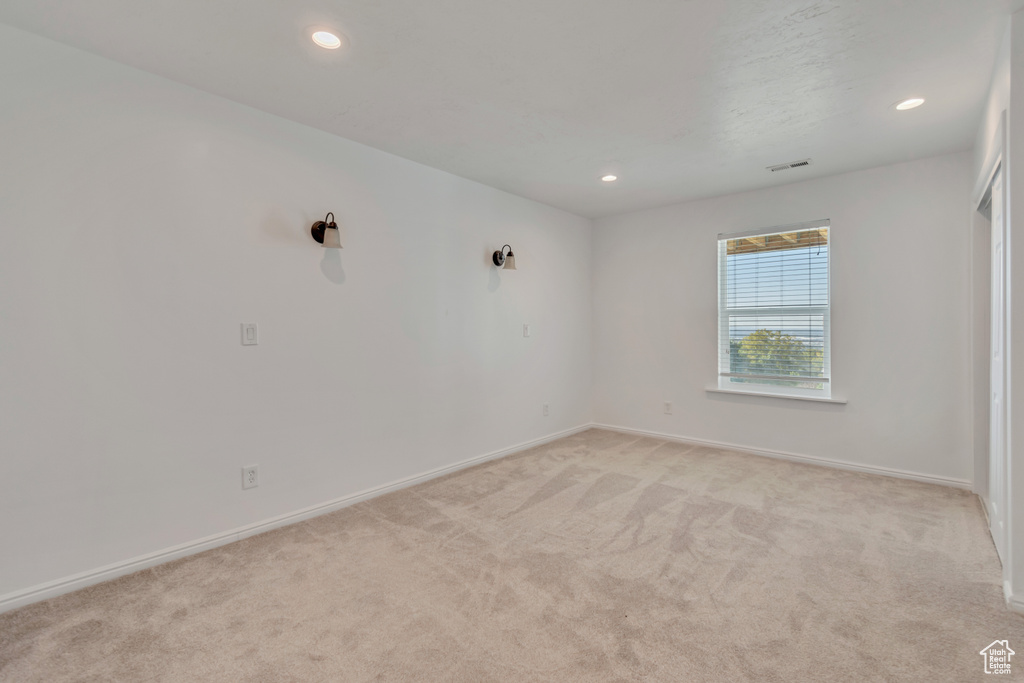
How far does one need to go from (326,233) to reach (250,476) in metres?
1.50

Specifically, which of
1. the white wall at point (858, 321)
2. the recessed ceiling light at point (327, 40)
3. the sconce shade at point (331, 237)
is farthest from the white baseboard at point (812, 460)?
the recessed ceiling light at point (327, 40)

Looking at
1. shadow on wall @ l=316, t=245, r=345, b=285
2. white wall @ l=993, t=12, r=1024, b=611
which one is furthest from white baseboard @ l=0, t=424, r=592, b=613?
white wall @ l=993, t=12, r=1024, b=611

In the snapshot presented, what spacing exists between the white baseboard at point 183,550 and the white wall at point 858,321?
2682 mm

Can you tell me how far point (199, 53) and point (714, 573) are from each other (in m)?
3.44

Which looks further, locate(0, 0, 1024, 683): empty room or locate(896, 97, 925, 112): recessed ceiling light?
locate(896, 97, 925, 112): recessed ceiling light

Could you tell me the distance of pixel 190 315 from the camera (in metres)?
2.37

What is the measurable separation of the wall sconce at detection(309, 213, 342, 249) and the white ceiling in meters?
0.61

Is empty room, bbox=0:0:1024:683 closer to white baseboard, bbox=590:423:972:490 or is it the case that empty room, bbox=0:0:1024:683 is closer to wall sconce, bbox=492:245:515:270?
white baseboard, bbox=590:423:972:490

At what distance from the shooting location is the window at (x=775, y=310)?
12.8 feet

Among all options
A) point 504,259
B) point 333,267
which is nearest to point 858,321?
point 504,259

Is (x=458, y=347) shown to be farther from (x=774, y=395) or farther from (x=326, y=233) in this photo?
(x=774, y=395)

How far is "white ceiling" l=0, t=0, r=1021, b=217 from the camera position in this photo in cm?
182

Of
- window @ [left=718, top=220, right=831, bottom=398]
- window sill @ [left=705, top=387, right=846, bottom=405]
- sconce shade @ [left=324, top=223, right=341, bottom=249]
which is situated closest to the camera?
sconce shade @ [left=324, top=223, right=341, bottom=249]

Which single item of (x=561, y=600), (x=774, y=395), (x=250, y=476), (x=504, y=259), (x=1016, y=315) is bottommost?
(x=561, y=600)
